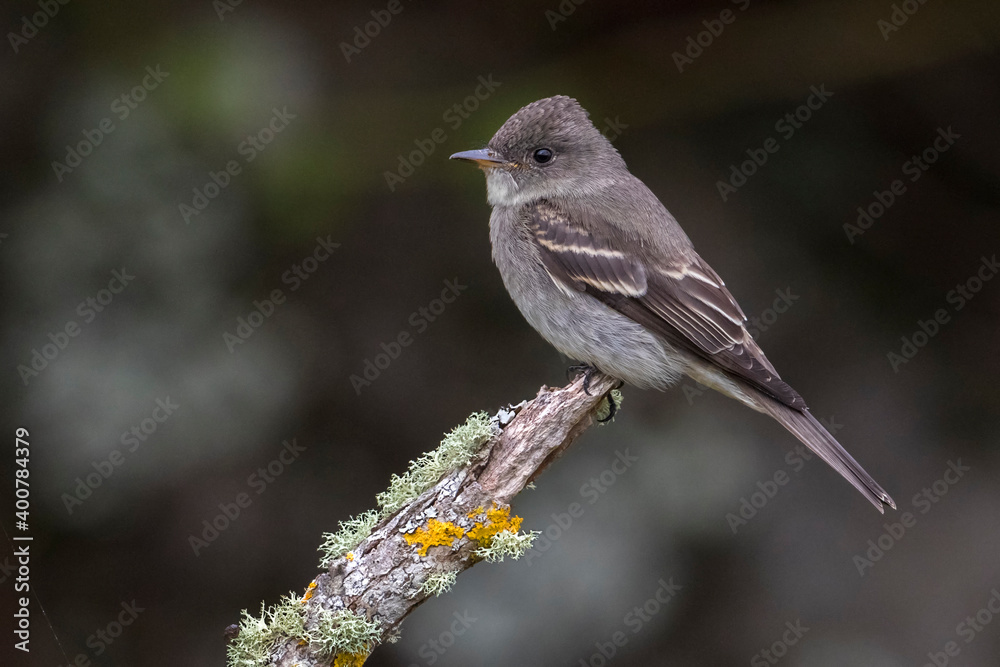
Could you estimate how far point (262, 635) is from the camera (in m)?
3.49

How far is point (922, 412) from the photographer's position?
6.46m

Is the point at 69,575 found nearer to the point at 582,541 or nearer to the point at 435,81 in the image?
the point at 582,541
